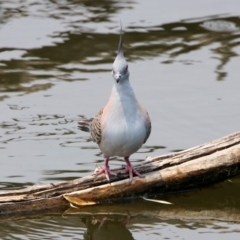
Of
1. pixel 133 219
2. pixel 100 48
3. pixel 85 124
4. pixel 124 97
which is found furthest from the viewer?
pixel 100 48

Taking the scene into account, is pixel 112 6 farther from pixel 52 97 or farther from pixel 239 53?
pixel 52 97

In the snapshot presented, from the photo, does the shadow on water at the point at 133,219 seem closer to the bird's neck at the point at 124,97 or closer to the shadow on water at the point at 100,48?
the bird's neck at the point at 124,97

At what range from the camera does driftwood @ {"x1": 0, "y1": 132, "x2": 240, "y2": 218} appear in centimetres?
678

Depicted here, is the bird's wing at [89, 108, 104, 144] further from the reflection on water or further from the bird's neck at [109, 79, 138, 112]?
the reflection on water

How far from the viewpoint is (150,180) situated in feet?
23.0

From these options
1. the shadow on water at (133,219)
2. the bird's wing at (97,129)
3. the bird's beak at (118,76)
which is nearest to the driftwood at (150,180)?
the shadow on water at (133,219)

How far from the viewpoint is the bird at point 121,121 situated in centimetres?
667

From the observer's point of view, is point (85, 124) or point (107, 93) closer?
point (85, 124)

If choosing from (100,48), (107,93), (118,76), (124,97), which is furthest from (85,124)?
(100,48)

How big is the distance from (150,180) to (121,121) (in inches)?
24.3

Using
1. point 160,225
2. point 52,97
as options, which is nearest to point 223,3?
point 52,97

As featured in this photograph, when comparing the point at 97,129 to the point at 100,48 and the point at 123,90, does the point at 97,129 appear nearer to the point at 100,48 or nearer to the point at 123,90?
the point at 123,90

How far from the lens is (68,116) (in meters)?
9.12

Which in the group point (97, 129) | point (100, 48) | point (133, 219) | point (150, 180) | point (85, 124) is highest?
point (100, 48)
